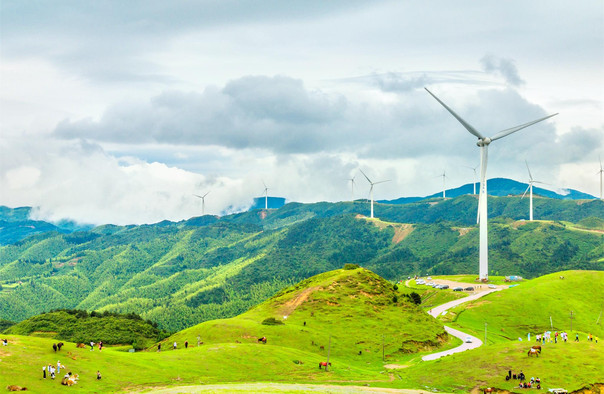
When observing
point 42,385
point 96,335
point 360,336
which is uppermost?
point 42,385

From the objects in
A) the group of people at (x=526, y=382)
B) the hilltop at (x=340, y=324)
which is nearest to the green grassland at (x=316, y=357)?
the hilltop at (x=340, y=324)

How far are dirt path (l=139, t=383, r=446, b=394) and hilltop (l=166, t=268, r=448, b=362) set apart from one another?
107ft

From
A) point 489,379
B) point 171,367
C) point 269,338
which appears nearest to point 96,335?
point 269,338

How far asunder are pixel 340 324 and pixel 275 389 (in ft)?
237

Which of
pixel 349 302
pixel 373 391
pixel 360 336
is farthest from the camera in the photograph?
pixel 349 302

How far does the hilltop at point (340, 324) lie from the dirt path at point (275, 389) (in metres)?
32.8

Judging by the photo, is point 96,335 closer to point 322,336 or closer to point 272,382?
point 322,336

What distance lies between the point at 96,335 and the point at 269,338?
8939cm

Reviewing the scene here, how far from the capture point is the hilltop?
13838 cm

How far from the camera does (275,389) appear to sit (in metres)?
88.1

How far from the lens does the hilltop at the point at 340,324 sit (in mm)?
138375

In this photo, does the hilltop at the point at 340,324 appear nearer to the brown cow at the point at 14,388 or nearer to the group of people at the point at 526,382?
the group of people at the point at 526,382

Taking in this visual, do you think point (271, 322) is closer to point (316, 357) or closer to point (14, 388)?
point (316, 357)

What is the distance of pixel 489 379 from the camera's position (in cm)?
9788
